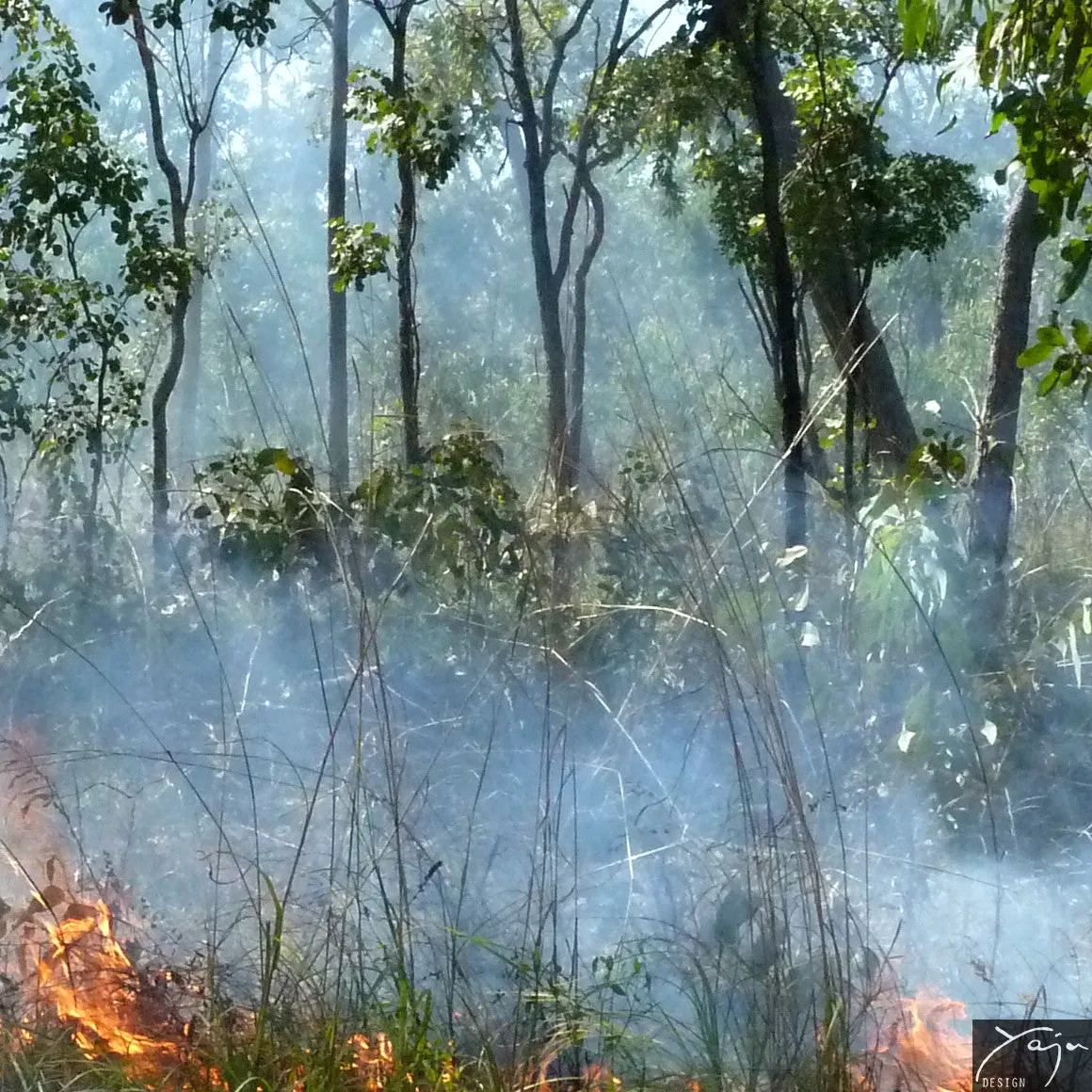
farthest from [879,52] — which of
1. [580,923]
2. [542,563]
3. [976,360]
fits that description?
[580,923]

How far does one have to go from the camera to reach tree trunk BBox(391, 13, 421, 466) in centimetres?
244

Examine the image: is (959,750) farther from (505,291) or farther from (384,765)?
(505,291)

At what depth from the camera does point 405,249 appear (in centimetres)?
246

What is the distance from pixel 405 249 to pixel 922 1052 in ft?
5.38

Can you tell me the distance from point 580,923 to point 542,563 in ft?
2.17

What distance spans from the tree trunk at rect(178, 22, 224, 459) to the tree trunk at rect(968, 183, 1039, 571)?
145 cm

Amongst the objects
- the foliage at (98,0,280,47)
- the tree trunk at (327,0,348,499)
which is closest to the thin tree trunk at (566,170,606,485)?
the tree trunk at (327,0,348,499)

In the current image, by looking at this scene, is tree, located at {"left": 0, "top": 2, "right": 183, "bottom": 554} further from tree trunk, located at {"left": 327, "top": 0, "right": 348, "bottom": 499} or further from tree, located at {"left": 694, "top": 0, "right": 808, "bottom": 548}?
tree, located at {"left": 694, "top": 0, "right": 808, "bottom": 548}

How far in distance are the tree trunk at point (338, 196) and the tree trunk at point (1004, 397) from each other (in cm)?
107

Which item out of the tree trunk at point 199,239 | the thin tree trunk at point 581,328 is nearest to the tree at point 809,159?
the thin tree trunk at point 581,328

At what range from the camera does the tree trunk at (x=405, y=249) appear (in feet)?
8.00

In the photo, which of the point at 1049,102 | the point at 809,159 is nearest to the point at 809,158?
the point at 809,159

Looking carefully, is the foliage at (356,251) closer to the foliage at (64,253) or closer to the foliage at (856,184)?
the foliage at (64,253)

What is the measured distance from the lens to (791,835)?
151cm
